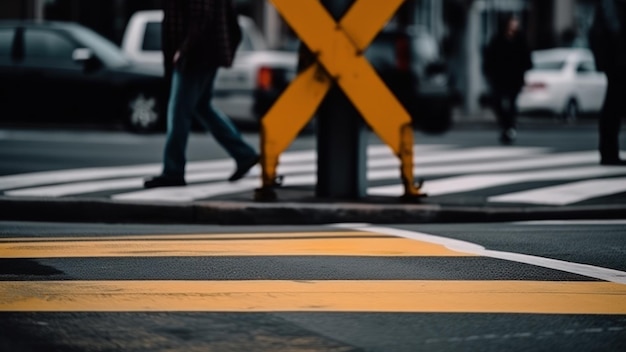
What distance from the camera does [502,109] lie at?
19.7 m

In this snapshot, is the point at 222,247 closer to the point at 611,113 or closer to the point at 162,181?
the point at 162,181

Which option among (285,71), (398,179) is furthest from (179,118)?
(285,71)

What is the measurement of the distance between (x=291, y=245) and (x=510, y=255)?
3.78 feet

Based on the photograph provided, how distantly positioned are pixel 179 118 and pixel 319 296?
15.8 feet

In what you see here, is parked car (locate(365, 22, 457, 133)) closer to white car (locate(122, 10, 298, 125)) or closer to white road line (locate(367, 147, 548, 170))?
white car (locate(122, 10, 298, 125))

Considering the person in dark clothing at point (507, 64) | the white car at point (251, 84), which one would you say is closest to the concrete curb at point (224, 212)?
the person in dark clothing at point (507, 64)

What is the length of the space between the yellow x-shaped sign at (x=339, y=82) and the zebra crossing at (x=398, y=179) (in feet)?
2.10

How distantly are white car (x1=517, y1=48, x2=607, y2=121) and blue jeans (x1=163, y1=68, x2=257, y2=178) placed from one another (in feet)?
60.8

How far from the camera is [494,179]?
39.8 ft

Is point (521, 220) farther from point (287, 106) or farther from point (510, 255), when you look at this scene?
point (510, 255)

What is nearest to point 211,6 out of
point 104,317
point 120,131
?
point 104,317

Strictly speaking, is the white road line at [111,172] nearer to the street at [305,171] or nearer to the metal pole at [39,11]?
the street at [305,171]

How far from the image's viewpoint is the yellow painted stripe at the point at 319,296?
581cm

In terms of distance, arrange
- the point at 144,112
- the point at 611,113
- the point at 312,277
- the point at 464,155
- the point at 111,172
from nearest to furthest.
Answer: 1. the point at 312,277
2. the point at 111,172
3. the point at 611,113
4. the point at 464,155
5. the point at 144,112
